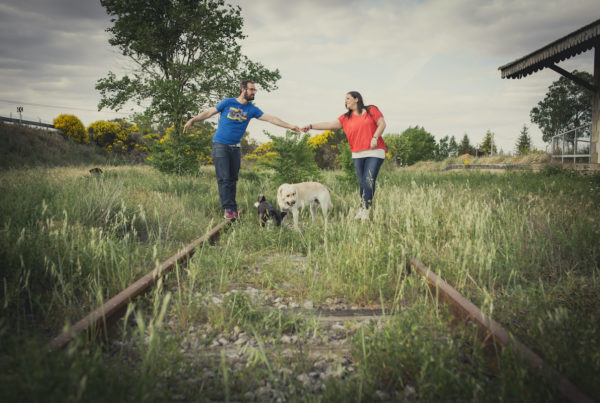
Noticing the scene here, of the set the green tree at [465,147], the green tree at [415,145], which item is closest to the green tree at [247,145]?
the green tree at [415,145]

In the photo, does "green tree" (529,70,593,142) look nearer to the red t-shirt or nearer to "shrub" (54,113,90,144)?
the red t-shirt

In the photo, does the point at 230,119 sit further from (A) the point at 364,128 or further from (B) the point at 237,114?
(A) the point at 364,128

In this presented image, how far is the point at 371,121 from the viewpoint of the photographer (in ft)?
21.3

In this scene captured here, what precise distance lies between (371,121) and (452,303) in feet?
15.3

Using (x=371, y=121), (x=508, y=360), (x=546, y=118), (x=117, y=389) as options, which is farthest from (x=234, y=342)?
(x=546, y=118)

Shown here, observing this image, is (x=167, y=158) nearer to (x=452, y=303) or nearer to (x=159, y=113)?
(x=159, y=113)

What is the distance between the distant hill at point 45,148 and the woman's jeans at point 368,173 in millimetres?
18801

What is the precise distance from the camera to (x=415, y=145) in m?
80.1

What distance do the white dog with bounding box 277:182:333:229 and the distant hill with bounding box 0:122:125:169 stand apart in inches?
718

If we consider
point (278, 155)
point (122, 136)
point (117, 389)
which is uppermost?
Result: point (122, 136)

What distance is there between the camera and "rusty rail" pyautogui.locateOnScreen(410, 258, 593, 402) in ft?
4.72

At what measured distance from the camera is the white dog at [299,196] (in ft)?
19.6

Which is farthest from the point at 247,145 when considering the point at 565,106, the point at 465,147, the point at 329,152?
the point at 465,147

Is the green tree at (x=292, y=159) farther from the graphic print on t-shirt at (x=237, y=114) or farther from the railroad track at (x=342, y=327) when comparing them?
A: the railroad track at (x=342, y=327)
